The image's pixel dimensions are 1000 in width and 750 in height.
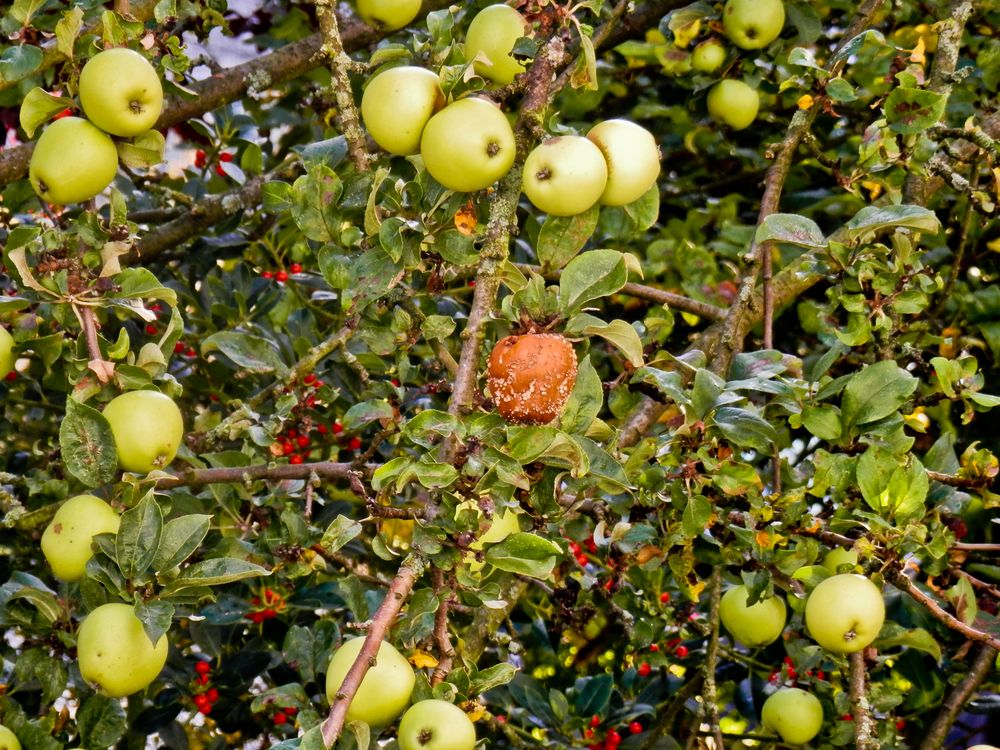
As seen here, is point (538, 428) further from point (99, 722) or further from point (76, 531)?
point (99, 722)

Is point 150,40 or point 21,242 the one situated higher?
point 150,40

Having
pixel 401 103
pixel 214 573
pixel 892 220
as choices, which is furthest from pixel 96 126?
pixel 892 220

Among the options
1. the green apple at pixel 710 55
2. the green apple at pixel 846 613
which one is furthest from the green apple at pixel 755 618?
the green apple at pixel 710 55

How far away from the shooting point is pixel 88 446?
3.64 ft

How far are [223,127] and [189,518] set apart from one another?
118cm

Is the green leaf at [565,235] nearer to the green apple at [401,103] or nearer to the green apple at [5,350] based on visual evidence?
the green apple at [401,103]

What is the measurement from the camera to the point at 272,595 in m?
1.67

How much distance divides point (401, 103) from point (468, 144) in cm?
8

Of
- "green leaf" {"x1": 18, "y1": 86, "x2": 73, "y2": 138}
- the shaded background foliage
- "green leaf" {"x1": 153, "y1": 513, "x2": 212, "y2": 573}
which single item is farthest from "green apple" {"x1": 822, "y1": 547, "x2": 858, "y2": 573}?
"green leaf" {"x1": 18, "y1": 86, "x2": 73, "y2": 138}

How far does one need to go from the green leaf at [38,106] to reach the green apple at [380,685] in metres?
0.68

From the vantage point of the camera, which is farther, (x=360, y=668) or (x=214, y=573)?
(x=214, y=573)

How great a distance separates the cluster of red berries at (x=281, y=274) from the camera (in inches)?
75.7

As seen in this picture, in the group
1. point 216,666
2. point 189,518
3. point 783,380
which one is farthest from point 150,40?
point 216,666

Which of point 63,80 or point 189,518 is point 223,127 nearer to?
point 63,80
